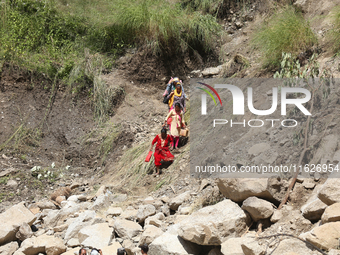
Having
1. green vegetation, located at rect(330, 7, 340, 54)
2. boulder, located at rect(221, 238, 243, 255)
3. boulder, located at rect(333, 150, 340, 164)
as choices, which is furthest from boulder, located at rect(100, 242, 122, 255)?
green vegetation, located at rect(330, 7, 340, 54)

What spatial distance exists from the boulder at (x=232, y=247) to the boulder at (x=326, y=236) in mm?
716

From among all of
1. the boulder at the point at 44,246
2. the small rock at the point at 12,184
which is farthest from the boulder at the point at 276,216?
the small rock at the point at 12,184

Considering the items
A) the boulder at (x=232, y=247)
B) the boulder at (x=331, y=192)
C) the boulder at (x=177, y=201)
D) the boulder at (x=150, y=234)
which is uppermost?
the boulder at (x=331, y=192)

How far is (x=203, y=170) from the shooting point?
6262 millimetres

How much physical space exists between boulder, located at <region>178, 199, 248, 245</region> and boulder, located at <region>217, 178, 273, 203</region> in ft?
0.51

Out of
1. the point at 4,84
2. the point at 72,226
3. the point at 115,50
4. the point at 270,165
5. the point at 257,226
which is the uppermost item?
the point at 115,50

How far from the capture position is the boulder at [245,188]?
13.6 ft

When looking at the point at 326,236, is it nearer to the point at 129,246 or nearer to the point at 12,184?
the point at 129,246

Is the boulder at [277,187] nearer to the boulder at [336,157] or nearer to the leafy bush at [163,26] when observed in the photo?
the boulder at [336,157]

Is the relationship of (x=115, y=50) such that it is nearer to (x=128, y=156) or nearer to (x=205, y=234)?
(x=128, y=156)

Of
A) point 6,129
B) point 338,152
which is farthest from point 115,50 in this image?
point 338,152

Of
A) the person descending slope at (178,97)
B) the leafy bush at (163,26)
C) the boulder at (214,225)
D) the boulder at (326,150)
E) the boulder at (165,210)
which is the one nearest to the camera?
the boulder at (214,225)

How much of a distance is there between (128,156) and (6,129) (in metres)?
3.42

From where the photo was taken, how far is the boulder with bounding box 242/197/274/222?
4.04 m
